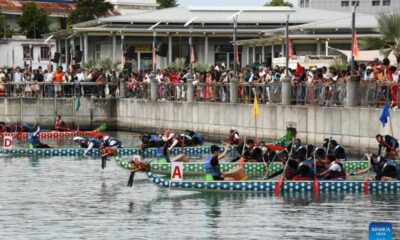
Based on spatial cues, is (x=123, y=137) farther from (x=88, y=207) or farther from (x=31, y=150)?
(x=88, y=207)

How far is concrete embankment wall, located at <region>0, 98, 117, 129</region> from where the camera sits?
237ft

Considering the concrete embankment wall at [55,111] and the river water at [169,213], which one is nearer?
the river water at [169,213]

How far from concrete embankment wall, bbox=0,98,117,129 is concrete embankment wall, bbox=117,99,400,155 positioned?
1.03 meters

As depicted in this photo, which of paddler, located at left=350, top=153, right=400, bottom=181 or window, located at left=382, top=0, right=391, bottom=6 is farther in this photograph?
window, located at left=382, top=0, right=391, bottom=6

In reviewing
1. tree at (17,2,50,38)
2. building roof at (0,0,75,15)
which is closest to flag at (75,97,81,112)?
tree at (17,2,50,38)

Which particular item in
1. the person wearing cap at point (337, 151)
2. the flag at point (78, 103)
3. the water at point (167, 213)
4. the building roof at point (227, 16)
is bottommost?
the water at point (167, 213)

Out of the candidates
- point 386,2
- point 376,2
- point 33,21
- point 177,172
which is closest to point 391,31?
point 177,172

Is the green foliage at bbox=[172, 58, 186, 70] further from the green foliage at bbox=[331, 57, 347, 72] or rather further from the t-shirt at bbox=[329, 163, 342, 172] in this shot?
the t-shirt at bbox=[329, 163, 342, 172]

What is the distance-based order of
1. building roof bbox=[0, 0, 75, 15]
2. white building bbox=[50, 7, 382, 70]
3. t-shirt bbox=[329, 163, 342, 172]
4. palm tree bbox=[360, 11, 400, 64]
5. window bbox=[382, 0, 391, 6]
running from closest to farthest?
t-shirt bbox=[329, 163, 342, 172], palm tree bbox=[360, 11, 400, 64], white building bbox=[50, 7, 382, 70], window bbox=[382, 0, 391, 6], building roof bbox=[0, 0, 75, 15]

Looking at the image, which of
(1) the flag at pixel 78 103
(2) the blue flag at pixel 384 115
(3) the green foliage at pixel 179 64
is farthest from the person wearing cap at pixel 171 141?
(3) the green foliage at pixel 179 64

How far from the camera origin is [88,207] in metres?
37.9

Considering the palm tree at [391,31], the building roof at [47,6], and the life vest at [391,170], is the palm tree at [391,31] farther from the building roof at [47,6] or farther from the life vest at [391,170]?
the building roof at [47,6]

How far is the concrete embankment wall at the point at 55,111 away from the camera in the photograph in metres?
72.2

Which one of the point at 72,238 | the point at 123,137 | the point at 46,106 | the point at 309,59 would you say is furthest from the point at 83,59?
the point at 72,238
